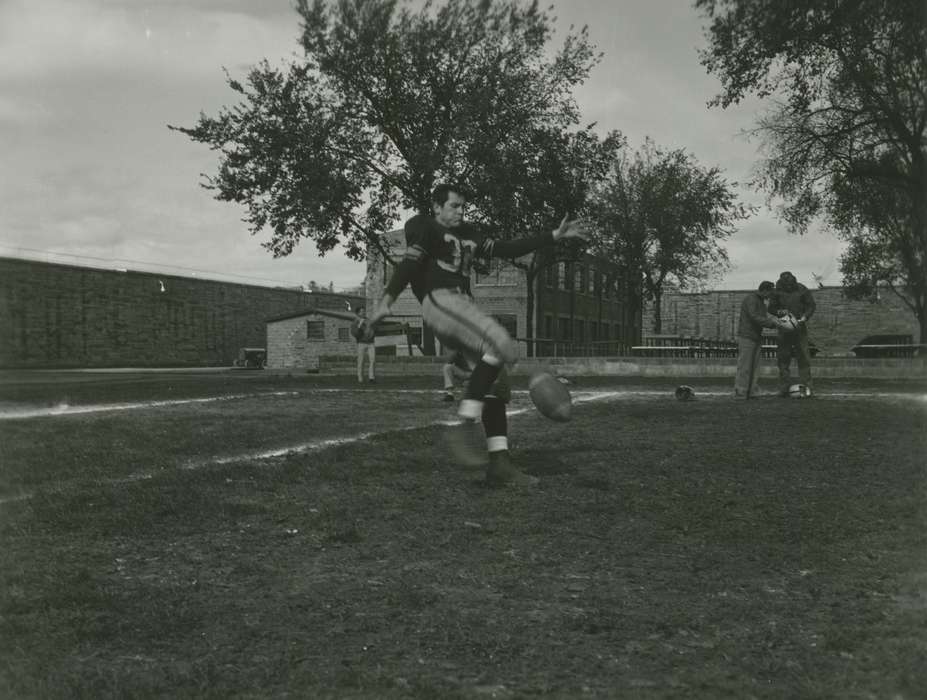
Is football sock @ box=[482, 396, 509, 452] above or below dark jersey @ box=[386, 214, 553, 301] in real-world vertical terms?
below

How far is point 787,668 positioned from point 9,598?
2.67 metres

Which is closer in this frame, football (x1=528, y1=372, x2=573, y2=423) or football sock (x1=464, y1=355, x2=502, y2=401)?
football sock (x1=464, y1=355, x2=502, y2=401)

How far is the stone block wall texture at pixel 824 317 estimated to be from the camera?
214 feet

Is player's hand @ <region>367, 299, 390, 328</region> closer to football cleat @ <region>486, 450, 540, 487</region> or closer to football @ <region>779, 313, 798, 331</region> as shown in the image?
football cleat @ <region>486, 450, 540, 487</region>

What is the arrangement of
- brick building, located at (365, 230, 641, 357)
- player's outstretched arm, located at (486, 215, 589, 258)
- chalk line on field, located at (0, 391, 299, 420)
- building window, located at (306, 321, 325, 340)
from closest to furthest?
1. player's outstretched arm, located at (486, 215, 589, 258)
2. chalk line on field, located at (0, 391, 299, 420)
3. brick building, located at (365, 230, 641, 357)
4. building window, located at (306, 321, 325, 340)

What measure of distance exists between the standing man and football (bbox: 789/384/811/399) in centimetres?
885

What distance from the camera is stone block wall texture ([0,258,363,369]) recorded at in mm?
40344

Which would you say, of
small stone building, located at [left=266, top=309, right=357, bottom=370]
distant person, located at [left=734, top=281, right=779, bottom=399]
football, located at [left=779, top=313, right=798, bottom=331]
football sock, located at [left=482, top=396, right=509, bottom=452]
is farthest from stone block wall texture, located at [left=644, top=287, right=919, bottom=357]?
football sock, located at [left=482, top=396, right=509, bottom=452]

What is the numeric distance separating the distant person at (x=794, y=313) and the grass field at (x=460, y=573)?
6.32 m

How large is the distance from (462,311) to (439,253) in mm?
390

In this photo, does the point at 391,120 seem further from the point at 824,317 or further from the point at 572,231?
the point at 824,317

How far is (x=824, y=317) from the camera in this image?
66.4 m

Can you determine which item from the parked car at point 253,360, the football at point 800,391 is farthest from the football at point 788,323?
the parked car at point 253,360

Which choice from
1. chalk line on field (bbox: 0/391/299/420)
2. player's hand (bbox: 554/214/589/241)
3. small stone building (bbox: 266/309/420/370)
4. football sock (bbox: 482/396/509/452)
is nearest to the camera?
football sock (bbox: 482/396/509/452)
